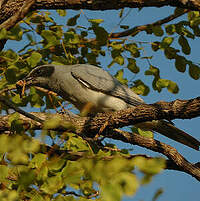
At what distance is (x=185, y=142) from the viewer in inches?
206

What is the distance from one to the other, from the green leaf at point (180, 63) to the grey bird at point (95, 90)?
1127 mm

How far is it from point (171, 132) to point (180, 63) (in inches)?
49.7

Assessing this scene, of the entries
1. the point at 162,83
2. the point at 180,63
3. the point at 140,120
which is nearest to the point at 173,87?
the point at 162,83

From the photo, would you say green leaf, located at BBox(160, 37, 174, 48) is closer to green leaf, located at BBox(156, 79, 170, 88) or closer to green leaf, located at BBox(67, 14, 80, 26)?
green leaf, located at BBox(156, 79, 170, 88)

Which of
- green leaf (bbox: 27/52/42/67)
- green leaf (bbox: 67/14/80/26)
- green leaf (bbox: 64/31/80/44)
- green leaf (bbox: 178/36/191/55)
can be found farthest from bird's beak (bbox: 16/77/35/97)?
green leaf (bbox: 178/36/191/55)

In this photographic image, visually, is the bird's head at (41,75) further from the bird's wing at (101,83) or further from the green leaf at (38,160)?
the green leaf at (38,160)

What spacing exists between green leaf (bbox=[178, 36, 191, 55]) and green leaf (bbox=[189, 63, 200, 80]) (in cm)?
21

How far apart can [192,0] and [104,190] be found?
2.35 meters

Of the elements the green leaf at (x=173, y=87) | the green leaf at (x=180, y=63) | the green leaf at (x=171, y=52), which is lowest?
the green leaf at (x=173, y=87)

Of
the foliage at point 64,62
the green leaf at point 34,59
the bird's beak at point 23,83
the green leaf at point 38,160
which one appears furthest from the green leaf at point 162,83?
the green leaf at point 38,160

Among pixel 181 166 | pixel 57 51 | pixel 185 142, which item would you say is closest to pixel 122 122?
pixel 181 166

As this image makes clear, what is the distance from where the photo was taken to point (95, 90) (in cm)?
579

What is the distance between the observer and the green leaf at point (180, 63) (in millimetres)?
4535

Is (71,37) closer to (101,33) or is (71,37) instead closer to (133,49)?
(101,33)
